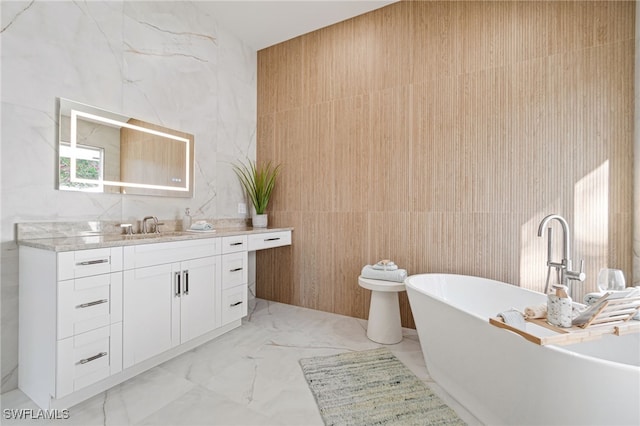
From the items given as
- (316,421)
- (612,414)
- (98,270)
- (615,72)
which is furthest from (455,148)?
(98,270)

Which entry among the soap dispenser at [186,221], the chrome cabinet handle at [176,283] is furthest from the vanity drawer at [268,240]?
the chrome cabinet handle at [176,283]

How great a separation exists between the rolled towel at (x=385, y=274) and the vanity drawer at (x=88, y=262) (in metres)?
1.79

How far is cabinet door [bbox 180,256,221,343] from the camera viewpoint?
7.01 ft

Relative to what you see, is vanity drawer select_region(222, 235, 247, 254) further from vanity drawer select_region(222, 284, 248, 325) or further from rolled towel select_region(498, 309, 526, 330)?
rolled towel select_region(498, 309, 526, 330)

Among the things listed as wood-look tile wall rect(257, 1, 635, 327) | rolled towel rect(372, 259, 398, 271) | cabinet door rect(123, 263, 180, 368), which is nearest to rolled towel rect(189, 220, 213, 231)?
cabinet door rect(123, 263, 180, 368)

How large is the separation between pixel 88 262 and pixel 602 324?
254 centimetres

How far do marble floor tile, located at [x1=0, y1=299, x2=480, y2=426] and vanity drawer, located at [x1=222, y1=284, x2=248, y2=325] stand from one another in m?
0.15

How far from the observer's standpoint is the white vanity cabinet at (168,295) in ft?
5.96

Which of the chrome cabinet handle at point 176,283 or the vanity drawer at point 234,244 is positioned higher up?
the vanity drawer at point 234,244

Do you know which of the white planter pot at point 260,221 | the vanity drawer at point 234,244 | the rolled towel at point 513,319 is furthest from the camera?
the white planter pot at point 260,221

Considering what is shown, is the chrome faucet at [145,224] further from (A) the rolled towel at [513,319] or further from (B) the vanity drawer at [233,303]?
(A) the rolled towel at [513,319]

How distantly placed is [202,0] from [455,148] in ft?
8.85

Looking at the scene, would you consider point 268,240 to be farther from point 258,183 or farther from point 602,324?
point 602,324

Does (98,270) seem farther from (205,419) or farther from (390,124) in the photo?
(390,124)
